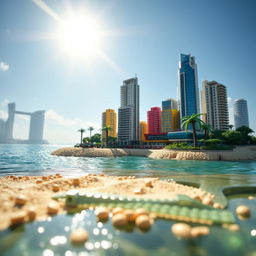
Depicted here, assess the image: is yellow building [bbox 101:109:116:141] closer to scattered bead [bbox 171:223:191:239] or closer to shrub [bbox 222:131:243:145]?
shrub [bbox 222:131:243:145]

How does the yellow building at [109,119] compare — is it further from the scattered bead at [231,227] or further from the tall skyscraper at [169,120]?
the scattered bead at [231,227]

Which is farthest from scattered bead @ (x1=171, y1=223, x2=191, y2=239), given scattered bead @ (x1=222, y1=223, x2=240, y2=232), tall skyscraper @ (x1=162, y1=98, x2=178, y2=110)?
tall skyscraper @ (x1=162, y1=98, x2=178, y2=110)

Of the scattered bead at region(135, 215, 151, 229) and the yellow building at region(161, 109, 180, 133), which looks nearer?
the scattered bead at region(135, 215, 151, 229)

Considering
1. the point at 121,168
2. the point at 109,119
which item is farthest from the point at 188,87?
the point at 121,168

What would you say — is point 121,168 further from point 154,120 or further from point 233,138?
point 154,120

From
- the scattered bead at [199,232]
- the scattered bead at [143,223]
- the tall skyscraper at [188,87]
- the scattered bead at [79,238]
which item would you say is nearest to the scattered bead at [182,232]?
the scattered bead at [199,232]

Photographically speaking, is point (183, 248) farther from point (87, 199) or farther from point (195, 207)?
point (87, 199)

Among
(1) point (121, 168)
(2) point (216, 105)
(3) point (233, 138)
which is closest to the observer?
(1) point (121, 168)
